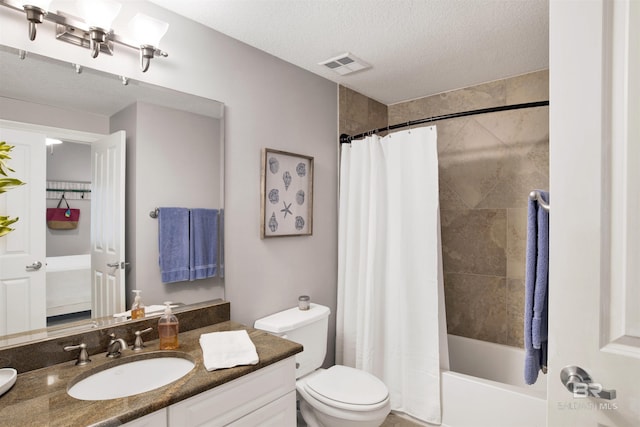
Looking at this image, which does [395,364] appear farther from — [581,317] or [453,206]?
[581,317]

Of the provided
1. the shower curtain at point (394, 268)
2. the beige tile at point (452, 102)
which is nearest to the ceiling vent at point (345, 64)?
the shower curtain at point (394, 268)

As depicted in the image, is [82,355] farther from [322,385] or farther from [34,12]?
[34,12]

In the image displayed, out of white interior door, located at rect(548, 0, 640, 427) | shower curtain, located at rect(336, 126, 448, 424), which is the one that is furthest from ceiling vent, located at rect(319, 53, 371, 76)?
white interior door, located at rect(548, 0, 640, 427)

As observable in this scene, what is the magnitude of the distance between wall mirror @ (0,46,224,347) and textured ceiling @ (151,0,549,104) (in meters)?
0.54

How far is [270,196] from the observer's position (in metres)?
2.22

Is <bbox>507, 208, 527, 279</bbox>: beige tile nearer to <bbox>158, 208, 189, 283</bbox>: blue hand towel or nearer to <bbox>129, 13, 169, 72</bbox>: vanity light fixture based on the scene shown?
<bbox>158, 208, 189, 283</bbox>: blue hand towel

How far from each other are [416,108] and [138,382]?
9.20 ft

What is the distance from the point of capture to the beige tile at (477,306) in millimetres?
2617

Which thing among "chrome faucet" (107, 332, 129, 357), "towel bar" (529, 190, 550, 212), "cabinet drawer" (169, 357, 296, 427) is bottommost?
"cabinet drawer" (169, 357, 296, 427)

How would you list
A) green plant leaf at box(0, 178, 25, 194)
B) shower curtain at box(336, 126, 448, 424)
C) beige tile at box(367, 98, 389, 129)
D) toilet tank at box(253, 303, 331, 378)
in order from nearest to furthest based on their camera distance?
green plant leaf at box(0, 178, 25, 194) < toilet tank at box(253, 303, 331, 378) < shower curtain at box(336, 126, 448, 424) < beige tile at box(367, 98, 389, 129)

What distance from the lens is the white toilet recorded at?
1739 mm

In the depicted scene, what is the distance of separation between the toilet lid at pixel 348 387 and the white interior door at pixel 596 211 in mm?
1010

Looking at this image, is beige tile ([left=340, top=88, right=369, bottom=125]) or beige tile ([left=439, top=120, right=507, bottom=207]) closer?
beige tile ([left=439, top=120, right=507, bottom=207])

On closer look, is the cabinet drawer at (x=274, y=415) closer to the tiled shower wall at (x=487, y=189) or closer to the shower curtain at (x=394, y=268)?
the shower curtain at (x=394, y=268)
